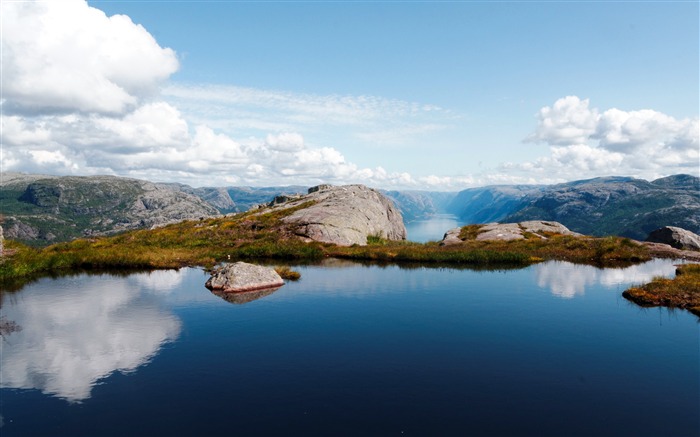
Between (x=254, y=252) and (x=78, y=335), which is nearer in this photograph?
(x=78, y=335)

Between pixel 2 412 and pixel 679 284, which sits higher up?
pixel 679 284

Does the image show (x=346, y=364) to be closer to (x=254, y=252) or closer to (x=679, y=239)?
(x=254, y=252)

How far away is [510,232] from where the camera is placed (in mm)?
76875

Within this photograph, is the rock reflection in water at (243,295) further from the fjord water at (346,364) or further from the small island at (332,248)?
the small island at (332,248)

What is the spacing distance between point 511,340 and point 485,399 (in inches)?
340

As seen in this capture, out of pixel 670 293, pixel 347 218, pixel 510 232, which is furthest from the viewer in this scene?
pixel 347 218

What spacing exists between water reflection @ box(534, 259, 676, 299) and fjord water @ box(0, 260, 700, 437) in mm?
2880

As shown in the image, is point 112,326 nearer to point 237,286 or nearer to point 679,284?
point 237,286

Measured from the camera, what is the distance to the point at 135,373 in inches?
810

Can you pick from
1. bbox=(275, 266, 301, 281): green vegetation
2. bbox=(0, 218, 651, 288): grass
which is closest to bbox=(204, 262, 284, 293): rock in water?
bbox=(275, 266, 301, 281): green vegetation

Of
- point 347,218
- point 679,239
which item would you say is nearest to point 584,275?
point 679,239

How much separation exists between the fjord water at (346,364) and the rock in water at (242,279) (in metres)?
1.97

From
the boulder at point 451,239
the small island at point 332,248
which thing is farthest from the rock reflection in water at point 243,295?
the boulder at point 451,239

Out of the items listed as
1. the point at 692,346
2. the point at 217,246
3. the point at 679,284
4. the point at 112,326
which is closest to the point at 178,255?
the point at 217,246
